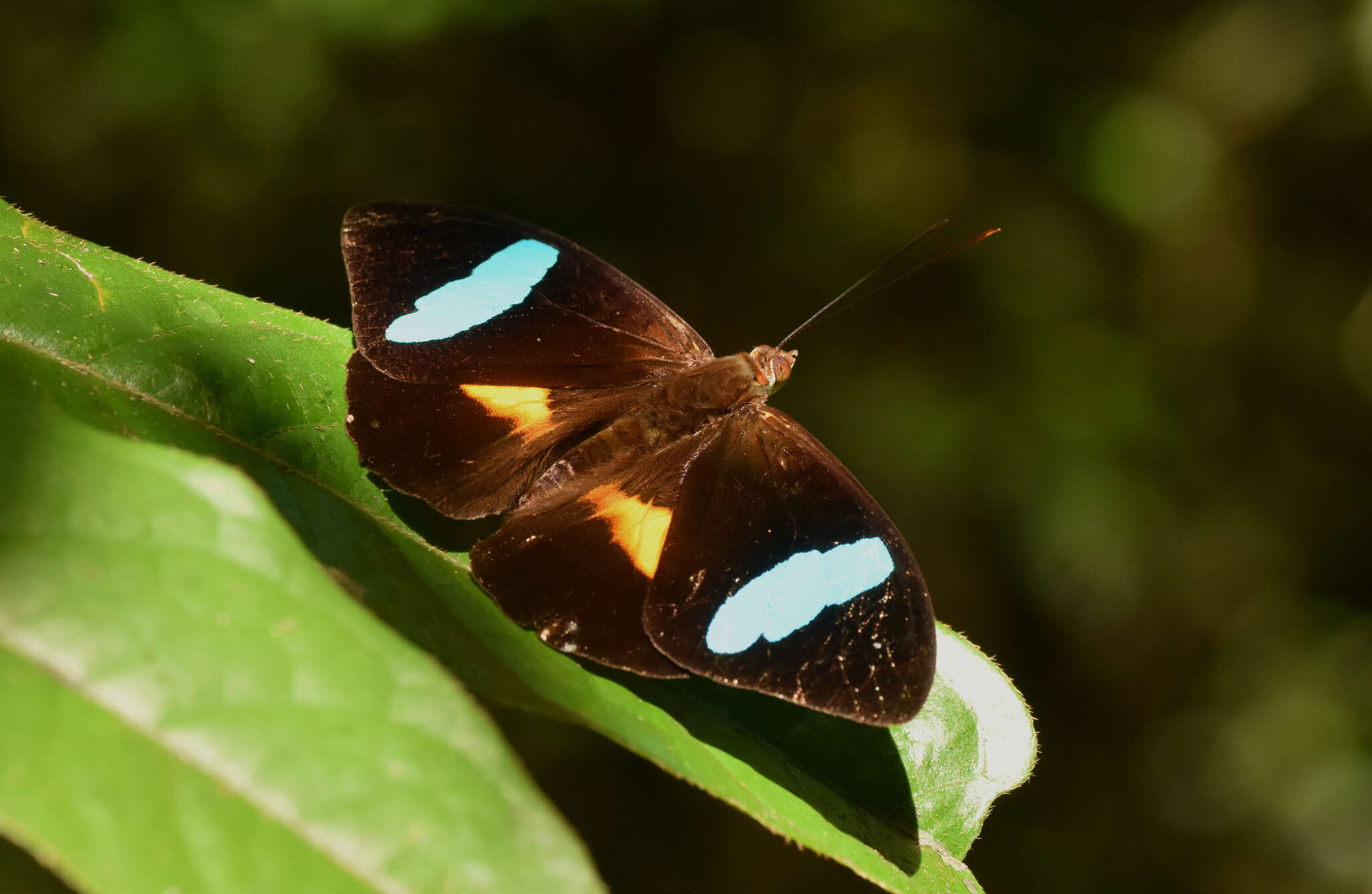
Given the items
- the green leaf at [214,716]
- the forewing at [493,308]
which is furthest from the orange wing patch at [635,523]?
the green leaf at [214,716]

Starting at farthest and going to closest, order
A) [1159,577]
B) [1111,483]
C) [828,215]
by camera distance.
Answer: [828,215], [1159,577], [1111,483]

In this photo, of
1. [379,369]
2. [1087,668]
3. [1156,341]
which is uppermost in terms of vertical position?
[379,369]

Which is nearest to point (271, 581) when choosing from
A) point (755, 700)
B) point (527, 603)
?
point (527, 603)

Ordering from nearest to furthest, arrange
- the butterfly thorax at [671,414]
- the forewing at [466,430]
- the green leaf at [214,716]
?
1. the green leaf at [214,716]
2. the forewing at [466,430]
3. the butterfly thorax at [671,414]

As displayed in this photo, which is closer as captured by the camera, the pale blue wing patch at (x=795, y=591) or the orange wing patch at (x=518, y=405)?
the pale blue wing patch at (x=795, y=591)

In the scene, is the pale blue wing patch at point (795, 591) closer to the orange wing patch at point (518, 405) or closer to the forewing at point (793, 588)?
the forewing at point (793, 588)

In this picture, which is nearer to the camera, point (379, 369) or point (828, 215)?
point (379, 369)

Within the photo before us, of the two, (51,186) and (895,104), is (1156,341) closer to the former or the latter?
(895,104)

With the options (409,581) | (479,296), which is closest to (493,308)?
(479,296)
